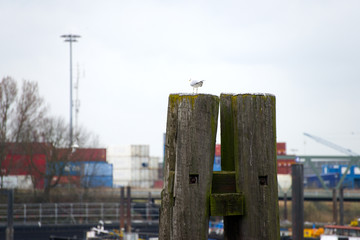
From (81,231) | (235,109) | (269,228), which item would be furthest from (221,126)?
(81,231)

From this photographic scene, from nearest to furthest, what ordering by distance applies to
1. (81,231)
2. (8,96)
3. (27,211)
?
(81,231) < (27,211) < (8,96)

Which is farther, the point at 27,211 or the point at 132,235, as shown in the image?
the point at 27,211

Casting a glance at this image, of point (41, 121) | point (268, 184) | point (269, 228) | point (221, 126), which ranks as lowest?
point (269, 228)

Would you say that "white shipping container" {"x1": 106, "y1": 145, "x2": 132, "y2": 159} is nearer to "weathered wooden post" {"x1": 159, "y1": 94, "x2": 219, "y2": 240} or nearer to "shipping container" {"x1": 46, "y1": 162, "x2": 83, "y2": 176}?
"shipping container" {"x1": 46, "y1": 162, "x2": 83, "y2": 176}

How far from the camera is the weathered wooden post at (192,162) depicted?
16.3 feet

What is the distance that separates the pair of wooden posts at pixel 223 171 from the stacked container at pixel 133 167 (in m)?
83.7

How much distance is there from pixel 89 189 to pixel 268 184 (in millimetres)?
51364

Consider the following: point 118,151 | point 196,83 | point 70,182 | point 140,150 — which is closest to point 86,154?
point 70,182

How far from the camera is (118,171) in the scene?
8950 centimetres

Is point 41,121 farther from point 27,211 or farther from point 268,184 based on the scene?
point 268,184

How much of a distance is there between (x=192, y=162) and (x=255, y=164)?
0.53m

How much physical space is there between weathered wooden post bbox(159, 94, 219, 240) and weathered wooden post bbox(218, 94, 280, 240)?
9.4 inches

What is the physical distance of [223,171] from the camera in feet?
17.2

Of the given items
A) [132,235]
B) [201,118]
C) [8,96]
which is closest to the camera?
[201,118]
